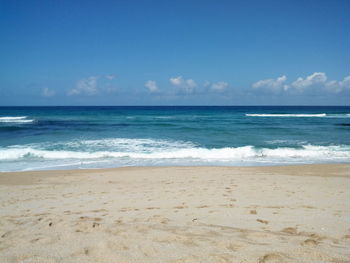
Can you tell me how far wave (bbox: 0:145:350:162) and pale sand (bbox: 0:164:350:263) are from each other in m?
4.84

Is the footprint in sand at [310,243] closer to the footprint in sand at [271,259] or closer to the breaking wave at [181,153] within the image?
the footprint in sand at [271,259]

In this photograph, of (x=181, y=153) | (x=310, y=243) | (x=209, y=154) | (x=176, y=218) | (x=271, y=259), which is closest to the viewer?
(x=271, y=259)

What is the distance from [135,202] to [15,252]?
9.87 ft

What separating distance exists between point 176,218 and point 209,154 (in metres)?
10.5

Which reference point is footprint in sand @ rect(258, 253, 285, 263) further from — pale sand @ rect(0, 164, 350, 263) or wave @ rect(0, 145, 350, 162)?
wave @ rect(0, 145, 350, 162)

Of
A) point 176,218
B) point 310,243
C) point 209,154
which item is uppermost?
point 310,243

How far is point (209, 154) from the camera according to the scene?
14961 millimetres

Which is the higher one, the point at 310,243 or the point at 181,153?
the point at 310,243

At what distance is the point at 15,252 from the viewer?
3.09 metres

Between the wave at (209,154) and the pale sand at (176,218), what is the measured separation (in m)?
4.84

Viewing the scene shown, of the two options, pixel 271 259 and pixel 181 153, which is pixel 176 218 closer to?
pixel 271 259

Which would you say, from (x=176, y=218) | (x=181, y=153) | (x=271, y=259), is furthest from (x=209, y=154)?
(x=271, y=259)

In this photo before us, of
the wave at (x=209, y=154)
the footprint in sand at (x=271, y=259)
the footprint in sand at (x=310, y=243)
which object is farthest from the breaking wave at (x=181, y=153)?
the footprint in sand at (x=271, y=259)

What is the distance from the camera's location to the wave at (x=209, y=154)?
13.8m
